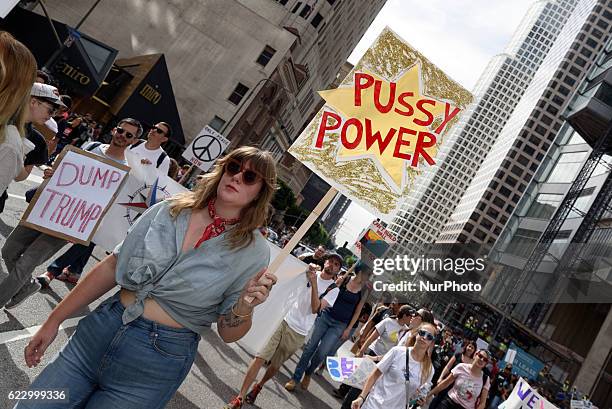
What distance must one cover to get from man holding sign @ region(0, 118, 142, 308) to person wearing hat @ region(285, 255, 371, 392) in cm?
391

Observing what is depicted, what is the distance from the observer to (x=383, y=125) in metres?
3.85

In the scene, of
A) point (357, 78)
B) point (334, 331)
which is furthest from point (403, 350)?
point (357, 78)

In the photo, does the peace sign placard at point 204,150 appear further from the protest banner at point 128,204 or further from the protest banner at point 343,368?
the protest banner at point 343,368

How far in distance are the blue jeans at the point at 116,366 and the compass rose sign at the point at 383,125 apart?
5.58 feet

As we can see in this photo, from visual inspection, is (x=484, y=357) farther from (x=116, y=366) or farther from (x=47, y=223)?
(x=116, y=366)

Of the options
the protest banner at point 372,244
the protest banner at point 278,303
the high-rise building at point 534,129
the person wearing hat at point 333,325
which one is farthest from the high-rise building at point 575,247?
the high-rise building at point 534,129

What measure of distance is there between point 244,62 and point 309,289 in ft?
129

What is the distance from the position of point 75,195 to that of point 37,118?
76cm

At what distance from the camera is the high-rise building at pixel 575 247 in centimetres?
3719

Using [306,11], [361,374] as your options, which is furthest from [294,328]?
[306,11]

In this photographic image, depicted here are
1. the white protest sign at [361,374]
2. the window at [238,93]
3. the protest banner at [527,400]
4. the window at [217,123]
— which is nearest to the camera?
the white protest sign at [361,374]

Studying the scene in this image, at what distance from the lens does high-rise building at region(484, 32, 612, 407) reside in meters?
37.2

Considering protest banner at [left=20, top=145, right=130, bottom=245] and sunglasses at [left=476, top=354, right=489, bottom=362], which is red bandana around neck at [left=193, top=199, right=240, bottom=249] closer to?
protest banner at [left=20, top=145, right=130, bottom=245]

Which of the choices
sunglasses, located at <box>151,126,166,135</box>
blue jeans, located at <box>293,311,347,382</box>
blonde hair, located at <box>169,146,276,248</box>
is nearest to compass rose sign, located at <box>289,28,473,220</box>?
blonde hair, located at <box>169,146,276,248</box>
